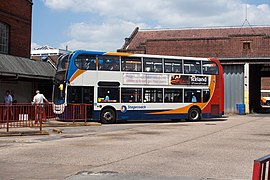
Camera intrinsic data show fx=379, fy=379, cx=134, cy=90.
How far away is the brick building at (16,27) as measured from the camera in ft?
82.6

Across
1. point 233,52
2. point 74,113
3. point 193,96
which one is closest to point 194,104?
point 193,96

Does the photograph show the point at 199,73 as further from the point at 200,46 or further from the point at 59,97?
the point at 200,46

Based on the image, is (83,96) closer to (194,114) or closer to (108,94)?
(108,94)

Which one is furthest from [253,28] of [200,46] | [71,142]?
[71,142]

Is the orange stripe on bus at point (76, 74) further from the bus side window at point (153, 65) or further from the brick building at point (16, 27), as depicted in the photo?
the brick building at point (16, 27)

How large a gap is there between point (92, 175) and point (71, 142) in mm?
5838

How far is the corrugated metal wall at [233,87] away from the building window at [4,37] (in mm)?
19851

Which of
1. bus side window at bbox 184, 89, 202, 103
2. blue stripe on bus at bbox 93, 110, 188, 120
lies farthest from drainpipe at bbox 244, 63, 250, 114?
blue stripe on bus at bbox 93, 110, 188, 120

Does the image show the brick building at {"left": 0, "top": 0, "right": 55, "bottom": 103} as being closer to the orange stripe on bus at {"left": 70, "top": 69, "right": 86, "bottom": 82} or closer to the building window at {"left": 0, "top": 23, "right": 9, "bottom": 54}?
the building window at {"left": 0, "top": 23, "right": 9, "bottom": 54}

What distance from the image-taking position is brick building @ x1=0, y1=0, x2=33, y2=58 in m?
25.2

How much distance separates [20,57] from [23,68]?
200 cm

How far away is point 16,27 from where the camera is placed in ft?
87.0

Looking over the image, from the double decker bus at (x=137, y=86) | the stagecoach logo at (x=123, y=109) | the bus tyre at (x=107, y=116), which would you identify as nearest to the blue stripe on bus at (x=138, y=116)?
the double decker bus at (x=137, y=86)

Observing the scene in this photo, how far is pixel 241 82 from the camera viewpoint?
35.0 meters
